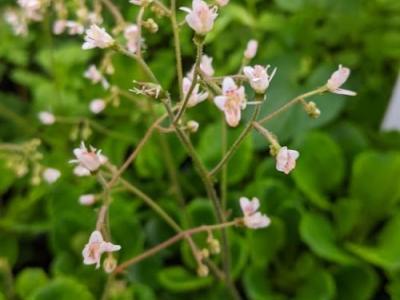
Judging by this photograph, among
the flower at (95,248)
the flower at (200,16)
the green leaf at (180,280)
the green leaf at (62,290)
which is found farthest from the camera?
the green leaf at (180,280)

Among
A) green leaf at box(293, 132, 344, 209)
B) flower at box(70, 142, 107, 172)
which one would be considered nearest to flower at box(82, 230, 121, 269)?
flower at box(70, 142, 107, 172)

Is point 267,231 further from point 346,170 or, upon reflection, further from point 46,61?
point 46,61

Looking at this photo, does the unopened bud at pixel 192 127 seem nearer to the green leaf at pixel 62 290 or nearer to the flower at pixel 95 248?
the flower at pixel 95 248

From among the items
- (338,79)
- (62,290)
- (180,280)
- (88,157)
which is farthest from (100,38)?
(180,280)

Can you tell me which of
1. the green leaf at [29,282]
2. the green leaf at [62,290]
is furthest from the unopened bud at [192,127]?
the green leaf at [29,282]

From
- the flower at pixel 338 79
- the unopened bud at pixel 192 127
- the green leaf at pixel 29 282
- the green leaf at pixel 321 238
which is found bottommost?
the green leaf at pixel 29 282

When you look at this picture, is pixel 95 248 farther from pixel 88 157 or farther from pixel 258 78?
pixel 258 78

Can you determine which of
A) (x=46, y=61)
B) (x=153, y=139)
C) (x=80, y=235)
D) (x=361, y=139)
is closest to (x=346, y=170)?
(x=361, y=139)

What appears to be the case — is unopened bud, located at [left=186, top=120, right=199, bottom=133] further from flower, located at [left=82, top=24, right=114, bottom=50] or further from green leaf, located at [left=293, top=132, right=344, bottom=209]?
green leaf, located at [left=293, top=132, right=344, bottom=209]
